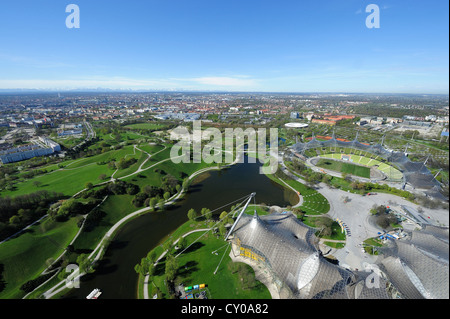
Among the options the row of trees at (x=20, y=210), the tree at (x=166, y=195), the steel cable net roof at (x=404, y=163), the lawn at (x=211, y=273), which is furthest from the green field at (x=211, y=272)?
the steel cable net roof at (x=404, y=163)

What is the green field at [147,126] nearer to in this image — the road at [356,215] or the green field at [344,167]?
the green field at [344,167]

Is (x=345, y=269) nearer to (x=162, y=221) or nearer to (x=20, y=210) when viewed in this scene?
(x=162, y=221)

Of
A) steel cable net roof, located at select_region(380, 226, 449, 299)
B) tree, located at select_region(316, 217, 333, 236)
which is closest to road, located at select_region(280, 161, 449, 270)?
tree, located at select_region(316, 217, 333, 236)

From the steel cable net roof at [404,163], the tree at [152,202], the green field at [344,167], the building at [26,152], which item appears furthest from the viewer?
the building at [26,152]

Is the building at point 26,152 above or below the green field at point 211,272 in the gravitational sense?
above

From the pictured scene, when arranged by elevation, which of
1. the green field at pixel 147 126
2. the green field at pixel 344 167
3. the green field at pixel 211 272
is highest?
the green field at pixel 147 126
